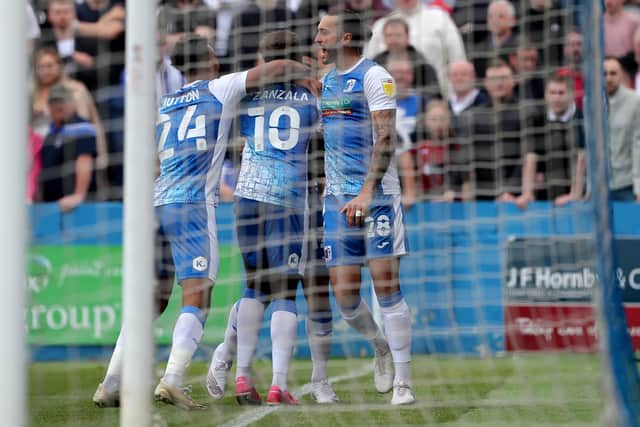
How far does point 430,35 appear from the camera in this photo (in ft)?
26.6

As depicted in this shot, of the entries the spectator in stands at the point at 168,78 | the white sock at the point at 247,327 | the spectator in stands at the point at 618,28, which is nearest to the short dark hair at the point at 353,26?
the spectator in stands at the point at 168,78

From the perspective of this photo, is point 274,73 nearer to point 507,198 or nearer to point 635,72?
point 507,198

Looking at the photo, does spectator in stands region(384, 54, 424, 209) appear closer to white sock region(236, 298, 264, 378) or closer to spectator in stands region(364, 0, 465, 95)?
spectator in stands region(364, 0, 465, 95)

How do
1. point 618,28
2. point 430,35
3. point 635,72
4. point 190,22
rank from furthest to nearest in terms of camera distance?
point 635,72 < point 618,28 < point 430,35 < point 190,22

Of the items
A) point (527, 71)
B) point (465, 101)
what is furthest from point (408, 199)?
point (527, 71)

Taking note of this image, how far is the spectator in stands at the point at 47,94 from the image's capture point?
272 inches

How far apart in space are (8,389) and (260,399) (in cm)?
280

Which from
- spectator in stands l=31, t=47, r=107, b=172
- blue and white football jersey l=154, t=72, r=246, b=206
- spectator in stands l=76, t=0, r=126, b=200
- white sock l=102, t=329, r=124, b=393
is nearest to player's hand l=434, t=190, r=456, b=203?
blue and white football jersey l=154, t=72, r=246, b=206

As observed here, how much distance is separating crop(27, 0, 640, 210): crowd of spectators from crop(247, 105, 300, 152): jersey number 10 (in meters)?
0.50

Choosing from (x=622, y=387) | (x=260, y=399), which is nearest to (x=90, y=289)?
(x=260, y=399)

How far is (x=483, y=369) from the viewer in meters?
8.23

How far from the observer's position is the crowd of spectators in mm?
6918

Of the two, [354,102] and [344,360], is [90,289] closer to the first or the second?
[344,360]

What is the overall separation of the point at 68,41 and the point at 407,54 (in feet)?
6.97
